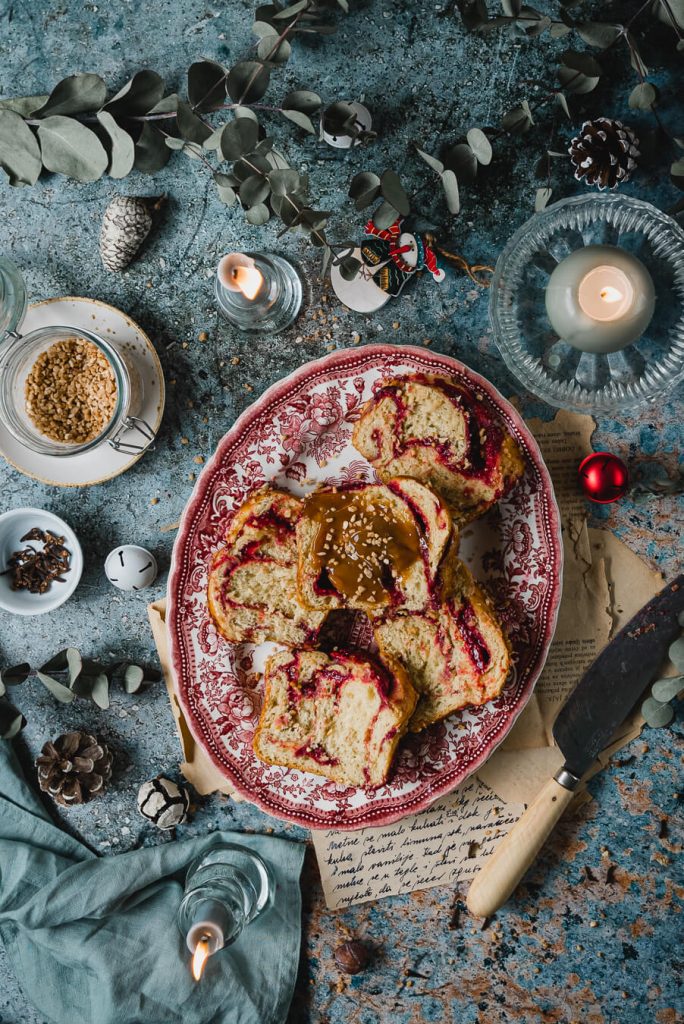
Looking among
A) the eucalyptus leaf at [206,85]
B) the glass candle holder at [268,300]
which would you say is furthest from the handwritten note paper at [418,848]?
the eucalyptus leaf at [206,85]

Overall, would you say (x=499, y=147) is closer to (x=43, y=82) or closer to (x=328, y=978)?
(x=43, y=82)

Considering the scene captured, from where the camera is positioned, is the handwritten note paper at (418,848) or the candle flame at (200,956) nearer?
the candle flame at (200,956)

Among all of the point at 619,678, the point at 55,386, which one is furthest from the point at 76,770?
the point at 619,678

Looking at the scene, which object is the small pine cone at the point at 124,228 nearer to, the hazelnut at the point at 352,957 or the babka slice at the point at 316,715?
the babka slice at the point at 316,715

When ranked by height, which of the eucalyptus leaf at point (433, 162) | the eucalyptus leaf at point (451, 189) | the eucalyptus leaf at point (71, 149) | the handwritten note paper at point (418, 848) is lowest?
the handwritten note paper at point (418, 848)

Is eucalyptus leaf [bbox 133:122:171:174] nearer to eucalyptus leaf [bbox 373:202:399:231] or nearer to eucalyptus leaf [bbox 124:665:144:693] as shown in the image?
eucalyptus leaf [bbox 373:202:399:231]

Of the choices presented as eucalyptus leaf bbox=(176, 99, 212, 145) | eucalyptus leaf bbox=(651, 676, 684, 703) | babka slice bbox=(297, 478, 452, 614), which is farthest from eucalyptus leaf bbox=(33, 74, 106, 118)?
eucalyptus leaf bbox=(651, 676, 684, 703)

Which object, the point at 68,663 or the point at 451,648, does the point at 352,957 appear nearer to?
the point at 451,648
